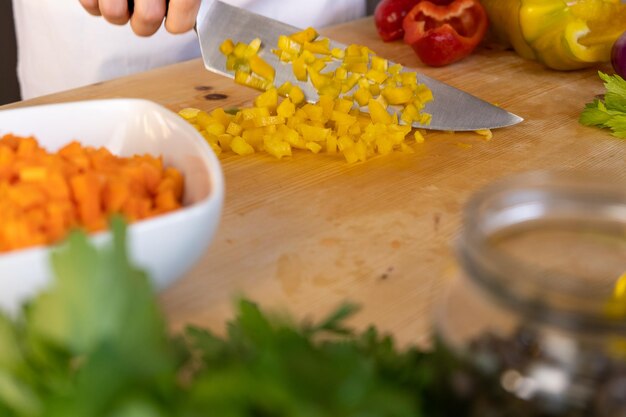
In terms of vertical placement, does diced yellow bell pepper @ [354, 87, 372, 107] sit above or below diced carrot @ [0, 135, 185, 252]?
below

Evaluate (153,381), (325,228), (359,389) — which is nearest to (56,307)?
(153,381)

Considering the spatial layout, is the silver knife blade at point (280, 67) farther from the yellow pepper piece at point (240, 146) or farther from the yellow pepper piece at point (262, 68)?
the yellow pepper piece at point (240, 146)

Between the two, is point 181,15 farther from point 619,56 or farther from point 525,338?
point 525,338

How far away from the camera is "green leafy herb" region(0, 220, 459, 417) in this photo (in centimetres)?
51

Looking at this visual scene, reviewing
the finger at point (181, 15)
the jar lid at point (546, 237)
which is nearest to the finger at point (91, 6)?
the finger at point (181, 15)

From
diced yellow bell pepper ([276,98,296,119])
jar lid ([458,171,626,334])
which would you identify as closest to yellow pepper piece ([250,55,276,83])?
diced yellow bell pepper ([276,98,296,119])

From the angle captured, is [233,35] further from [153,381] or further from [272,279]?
[153,381]

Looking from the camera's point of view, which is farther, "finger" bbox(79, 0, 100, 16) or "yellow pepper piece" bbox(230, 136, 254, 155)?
"finger" bbox(79, 0, 100, 16)

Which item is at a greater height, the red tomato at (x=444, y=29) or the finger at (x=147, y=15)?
the finger at (x=147, y=15)

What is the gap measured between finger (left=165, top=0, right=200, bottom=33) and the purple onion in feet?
2.23

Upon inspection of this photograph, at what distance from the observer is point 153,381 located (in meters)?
0.54

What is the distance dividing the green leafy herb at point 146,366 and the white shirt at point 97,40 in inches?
A: 50.7

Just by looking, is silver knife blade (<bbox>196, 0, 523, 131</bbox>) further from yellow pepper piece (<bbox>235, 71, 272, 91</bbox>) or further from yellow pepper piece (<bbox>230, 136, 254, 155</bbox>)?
yellow pepper piece (<bbox>230, 136, 254, 155</bbox>)

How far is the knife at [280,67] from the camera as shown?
1.31m
